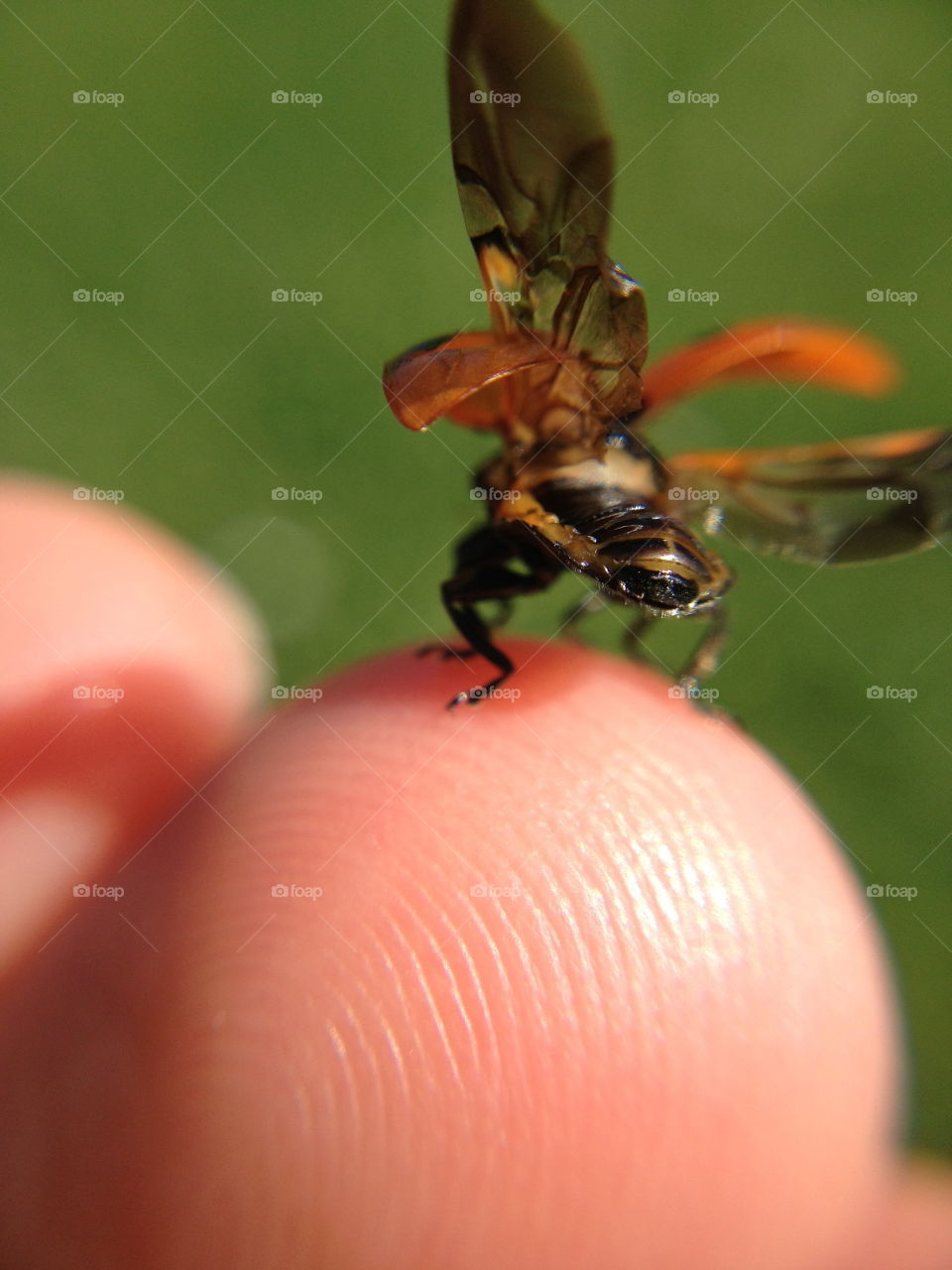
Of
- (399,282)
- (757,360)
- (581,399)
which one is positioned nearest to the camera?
(581,399)

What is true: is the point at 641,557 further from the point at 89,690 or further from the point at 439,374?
the point at 89,690

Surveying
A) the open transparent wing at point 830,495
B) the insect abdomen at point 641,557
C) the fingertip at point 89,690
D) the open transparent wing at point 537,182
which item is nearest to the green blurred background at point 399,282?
the fingertip at point 89,690

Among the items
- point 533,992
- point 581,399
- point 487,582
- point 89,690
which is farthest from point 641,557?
point 89,690

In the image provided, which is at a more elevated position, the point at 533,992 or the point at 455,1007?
the point at 533,992

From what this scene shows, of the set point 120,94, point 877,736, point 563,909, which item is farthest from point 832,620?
point 120,94

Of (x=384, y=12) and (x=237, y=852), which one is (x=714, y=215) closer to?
(x=384, y=12)

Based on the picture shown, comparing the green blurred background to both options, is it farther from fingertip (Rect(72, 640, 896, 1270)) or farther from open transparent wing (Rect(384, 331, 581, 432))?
open transparent wing (Rect(384, 331, 581, 432))

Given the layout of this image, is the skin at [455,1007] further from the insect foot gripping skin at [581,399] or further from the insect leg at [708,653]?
the insect foot gripping skin at [581,399]

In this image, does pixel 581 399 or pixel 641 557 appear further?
pixel 581 399
